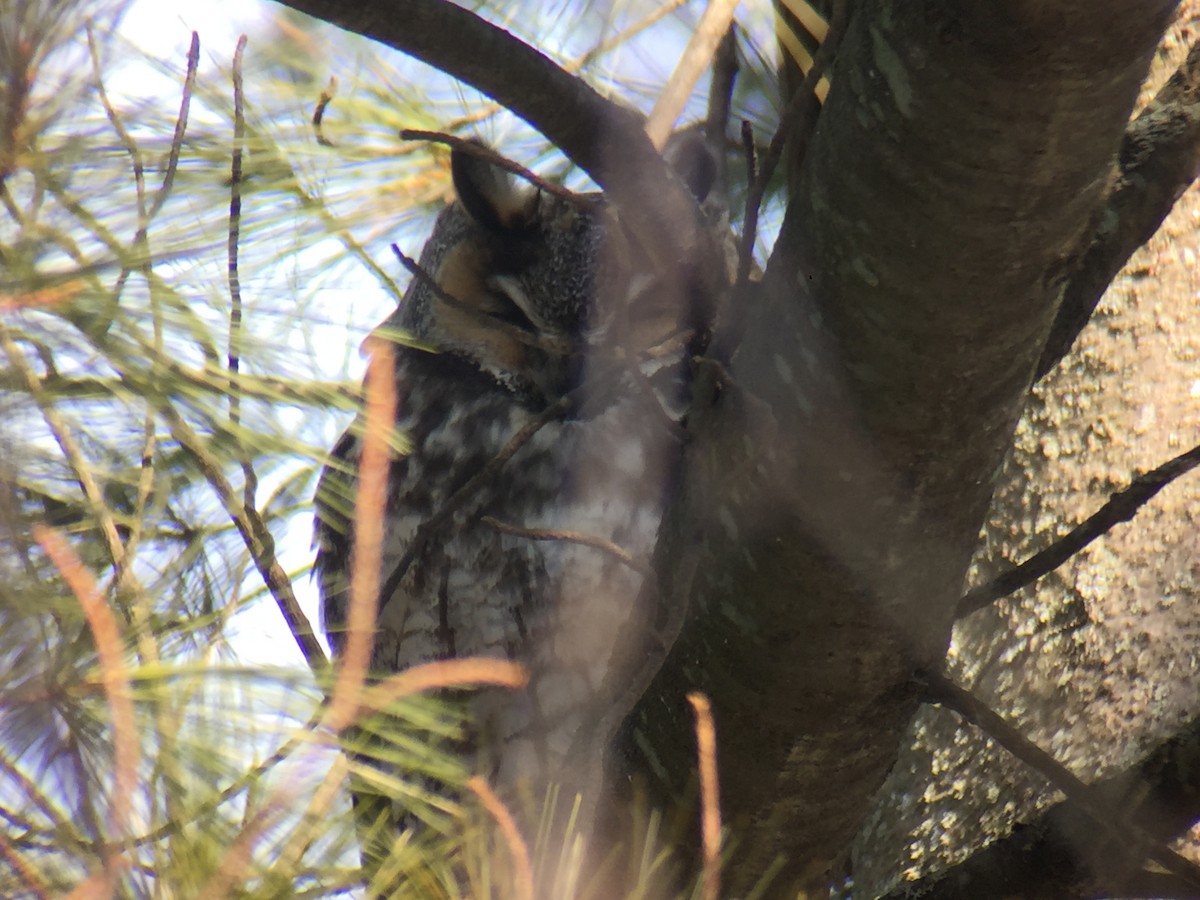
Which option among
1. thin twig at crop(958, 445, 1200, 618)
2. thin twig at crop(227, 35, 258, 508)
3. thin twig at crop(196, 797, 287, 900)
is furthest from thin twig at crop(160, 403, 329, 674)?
thin twig at crop(958, 445, 1200, 618)

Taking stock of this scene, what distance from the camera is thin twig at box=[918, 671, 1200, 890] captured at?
2.92ft

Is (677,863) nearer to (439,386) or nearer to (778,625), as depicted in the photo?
(778,625)

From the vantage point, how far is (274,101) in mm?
1354

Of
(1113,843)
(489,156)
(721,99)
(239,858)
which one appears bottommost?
(1113,843)

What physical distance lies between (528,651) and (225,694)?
0.78 meters

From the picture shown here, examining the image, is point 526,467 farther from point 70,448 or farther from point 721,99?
point 70,448

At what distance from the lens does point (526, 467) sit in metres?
1.57

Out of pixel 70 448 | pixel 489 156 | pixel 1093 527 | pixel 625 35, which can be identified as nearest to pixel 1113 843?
pixel 1093 527

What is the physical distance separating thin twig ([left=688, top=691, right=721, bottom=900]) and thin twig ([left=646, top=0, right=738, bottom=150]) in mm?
602

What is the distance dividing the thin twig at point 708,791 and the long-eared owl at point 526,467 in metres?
0.44

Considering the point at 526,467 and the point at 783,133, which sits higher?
the point at 526,467

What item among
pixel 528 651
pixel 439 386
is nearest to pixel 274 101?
pixel 439 386

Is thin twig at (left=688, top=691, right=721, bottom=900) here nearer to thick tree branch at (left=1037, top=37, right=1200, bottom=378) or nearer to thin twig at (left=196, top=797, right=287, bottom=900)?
thin twig at (left=196, top=797, right=287, bottom=900)

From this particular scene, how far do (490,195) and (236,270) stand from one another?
738mm
